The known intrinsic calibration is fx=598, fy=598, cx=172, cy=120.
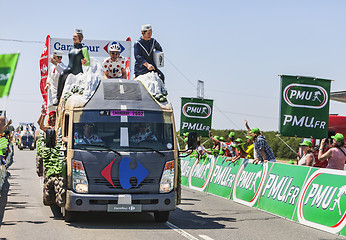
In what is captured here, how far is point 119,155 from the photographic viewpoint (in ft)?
35.6

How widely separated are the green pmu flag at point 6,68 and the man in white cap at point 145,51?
105 inches

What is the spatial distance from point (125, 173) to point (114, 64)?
3892mm

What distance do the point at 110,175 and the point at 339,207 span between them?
414 cm

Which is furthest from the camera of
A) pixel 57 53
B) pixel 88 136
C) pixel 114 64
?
pixel 57 53

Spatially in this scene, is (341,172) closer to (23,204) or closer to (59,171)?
(59,171)

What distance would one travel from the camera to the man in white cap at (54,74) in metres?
14.9

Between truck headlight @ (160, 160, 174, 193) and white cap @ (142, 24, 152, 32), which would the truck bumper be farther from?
white cap @ (142, 24, 152, 32)

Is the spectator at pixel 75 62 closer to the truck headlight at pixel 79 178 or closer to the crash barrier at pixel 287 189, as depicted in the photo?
the truck headlight at pixel 79 178

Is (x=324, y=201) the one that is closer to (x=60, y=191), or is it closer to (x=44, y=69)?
(x=60, y=191)

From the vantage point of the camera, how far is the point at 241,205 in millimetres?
15164

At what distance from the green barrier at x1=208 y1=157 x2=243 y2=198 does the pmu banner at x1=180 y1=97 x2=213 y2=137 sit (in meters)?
7.25

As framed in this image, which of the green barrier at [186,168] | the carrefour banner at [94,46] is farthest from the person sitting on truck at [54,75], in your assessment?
the green barrier at [186,168]

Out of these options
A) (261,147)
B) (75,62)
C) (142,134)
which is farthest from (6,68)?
(261,147)

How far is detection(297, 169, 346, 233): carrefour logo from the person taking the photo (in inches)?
421
